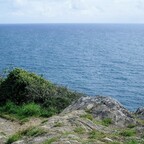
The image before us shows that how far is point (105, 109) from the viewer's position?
17734 millimetres

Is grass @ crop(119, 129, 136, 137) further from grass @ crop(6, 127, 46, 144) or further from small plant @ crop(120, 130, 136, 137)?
grass @ crop(6, 127, 46, 144)

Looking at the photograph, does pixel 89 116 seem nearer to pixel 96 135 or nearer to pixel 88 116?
pixel 88 116

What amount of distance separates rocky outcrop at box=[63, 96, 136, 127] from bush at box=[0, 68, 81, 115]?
3.90 metres

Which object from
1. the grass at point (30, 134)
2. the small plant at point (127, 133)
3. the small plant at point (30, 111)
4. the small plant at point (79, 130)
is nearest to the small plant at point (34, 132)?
the grass at point (30, 134)

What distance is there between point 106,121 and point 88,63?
3442 inches

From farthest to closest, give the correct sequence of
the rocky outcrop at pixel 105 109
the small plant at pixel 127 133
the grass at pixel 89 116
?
the rocky outcrop at pixel 105 109, the grass at pixel 89 116, the small plant at pixel 127 133

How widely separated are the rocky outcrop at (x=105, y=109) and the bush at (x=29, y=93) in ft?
12.8

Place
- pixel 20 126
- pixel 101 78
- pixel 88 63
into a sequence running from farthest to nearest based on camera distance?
1. pixel 88 63
2. pixel 101 78
3. pixel 20 126

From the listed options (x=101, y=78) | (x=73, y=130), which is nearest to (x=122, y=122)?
(x=73, y=130)

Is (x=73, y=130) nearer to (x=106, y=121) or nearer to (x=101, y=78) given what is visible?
(x=106, y=121)

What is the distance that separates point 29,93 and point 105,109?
6946mm

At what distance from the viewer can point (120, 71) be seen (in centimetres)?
8769

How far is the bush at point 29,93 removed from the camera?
23078 mm

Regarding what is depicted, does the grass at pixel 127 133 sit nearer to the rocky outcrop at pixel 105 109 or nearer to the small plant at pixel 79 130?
the small plant at pixel 79 130
